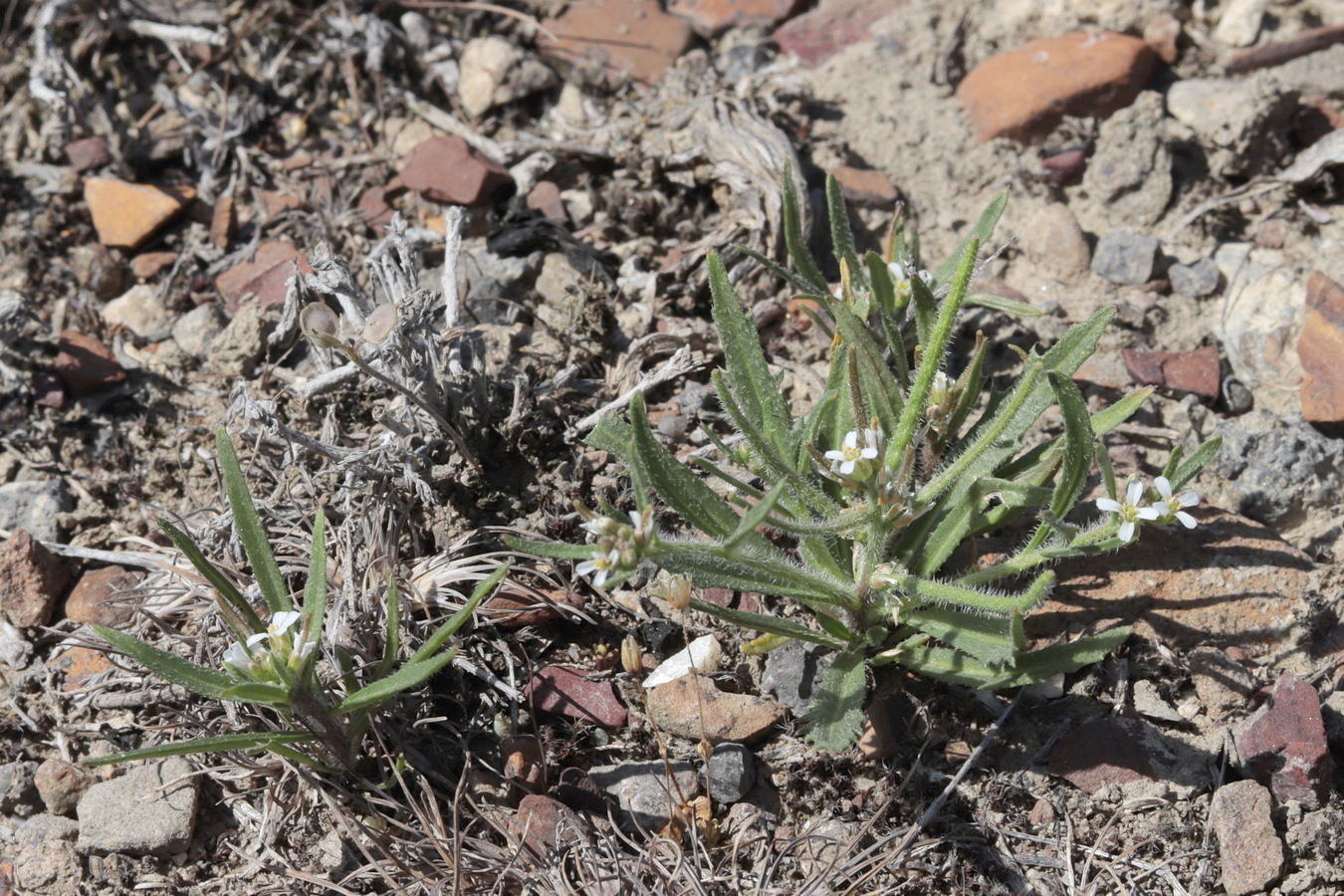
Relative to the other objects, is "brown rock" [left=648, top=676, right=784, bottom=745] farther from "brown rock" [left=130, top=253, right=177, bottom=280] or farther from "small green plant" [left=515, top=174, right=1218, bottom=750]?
"brown rock" [left=130, top=253, right=177, bottom=280]

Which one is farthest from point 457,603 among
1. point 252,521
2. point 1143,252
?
point 1143,252

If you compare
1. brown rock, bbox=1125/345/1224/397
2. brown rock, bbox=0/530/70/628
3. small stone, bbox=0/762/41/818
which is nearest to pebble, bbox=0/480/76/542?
brown rock, bbox=0/530/70/628

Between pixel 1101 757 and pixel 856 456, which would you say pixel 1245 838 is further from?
pixel 856 456

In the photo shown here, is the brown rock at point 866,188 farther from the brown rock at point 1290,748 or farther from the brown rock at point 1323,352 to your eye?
the brown rock at point 1290,748

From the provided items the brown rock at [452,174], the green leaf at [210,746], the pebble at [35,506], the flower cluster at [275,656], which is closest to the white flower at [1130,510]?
the flower cluster at [275,656]

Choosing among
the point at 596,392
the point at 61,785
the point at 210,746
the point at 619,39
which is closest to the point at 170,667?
the point at 210,746
